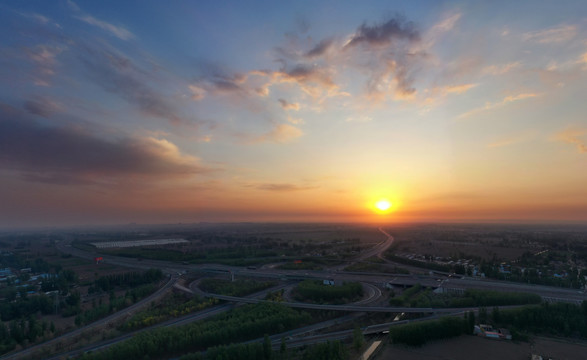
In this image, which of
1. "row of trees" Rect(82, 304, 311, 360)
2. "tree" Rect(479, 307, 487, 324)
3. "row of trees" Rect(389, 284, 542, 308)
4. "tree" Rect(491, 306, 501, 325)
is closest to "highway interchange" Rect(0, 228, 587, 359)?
"row of trees" Rect(82, 304, 311, 360)

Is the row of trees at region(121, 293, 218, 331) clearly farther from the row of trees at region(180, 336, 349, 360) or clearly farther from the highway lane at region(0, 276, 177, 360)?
the row of trees at region(180, 336, 349, 360)

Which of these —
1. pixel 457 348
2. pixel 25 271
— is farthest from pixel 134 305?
pixel 25 271

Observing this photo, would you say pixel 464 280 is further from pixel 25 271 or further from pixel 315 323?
pixel 25 271

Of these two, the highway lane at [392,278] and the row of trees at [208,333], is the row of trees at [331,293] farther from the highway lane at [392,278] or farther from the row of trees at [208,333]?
the highway lane at [392,278]

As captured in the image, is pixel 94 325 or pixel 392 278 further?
pixel 392 278

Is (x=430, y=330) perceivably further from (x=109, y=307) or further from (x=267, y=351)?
(x=109, y=307)

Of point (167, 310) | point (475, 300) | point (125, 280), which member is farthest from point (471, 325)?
point (125, 280)
